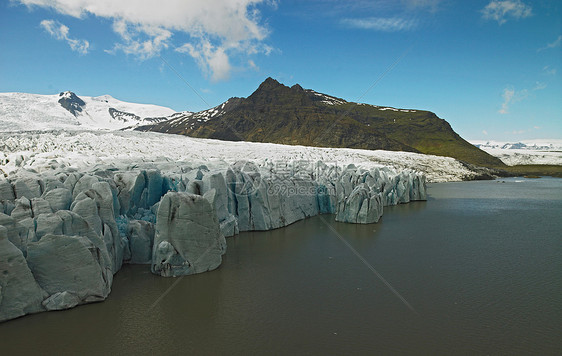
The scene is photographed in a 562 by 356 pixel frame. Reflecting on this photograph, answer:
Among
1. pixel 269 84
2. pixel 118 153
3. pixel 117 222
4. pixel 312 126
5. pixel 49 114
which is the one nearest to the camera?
pixel 117 222

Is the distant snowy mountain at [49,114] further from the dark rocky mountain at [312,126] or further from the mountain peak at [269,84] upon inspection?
the mountain peak at [269,84]

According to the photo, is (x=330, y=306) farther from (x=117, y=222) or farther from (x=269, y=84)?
(x=269, y=84)

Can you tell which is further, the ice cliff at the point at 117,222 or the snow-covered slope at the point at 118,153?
the snow-covered slope at the point at 118,153

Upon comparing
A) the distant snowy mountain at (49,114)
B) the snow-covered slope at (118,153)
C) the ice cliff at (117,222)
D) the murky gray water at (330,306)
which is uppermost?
the distant snowy mountain at (49,114)

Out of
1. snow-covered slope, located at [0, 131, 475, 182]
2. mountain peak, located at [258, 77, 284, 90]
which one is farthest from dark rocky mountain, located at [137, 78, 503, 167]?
snow-covered slope, located at [0, 131, 475, 182]

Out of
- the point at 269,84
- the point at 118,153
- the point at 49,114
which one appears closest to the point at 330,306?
the point at 118,153

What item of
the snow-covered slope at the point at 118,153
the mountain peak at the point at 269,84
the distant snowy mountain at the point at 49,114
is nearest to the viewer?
the snow-covered slope at the point at 118,153

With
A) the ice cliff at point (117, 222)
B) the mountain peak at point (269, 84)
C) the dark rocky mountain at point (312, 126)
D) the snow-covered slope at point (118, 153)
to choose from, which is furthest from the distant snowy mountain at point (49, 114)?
the mountain peak at point (269, 84)

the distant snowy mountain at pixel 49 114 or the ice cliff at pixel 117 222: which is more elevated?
the distant snowy mountain at pixel 49 114
